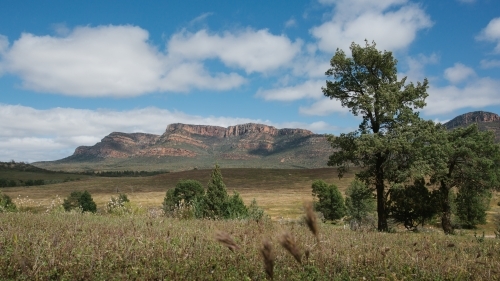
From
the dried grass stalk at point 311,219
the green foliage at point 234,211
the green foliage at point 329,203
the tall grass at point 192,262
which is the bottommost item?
the green foliage at point 329,203

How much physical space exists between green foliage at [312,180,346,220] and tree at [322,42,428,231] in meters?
45.4

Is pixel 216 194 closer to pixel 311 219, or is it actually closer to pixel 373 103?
pixel 373 103

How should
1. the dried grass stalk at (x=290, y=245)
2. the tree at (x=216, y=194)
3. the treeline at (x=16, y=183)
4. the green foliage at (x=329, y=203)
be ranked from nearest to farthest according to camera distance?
the dried grass stalk at (x=290, y=245), the tree at (x=216, y=194), the green foliage at (x=329, y=203), the treeline at (x=16, y=183)

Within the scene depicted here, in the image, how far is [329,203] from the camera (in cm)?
6669

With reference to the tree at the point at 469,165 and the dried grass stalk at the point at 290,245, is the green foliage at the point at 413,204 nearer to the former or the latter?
the tree at the point at 469,165

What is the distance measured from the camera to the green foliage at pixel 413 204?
2981cm

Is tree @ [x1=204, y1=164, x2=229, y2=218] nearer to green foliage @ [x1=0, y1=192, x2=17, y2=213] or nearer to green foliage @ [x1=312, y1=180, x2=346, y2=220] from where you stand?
green foliage @ [x1=0, y1=192, x2=17, y2=213]

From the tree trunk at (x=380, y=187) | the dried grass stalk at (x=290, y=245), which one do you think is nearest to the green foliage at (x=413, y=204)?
the tree trunk at (x=380, y=187)

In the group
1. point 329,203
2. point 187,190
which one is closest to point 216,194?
point 187,190

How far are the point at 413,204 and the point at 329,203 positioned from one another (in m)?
37.3

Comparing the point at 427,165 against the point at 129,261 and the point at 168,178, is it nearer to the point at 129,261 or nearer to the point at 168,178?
the point at 129,261

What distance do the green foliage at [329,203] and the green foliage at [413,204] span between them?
117ft

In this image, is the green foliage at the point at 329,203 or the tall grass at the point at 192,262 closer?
the tall grass at the point at 192,262

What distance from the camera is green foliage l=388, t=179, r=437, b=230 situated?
2981 centimetres
